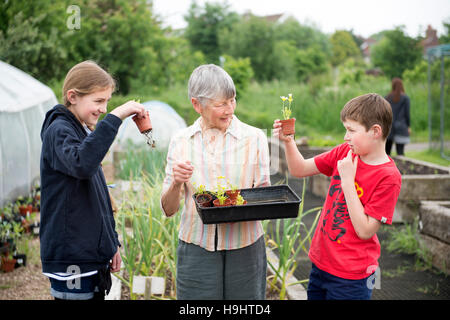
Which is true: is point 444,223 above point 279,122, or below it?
below

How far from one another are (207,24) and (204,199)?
29313 millimetres

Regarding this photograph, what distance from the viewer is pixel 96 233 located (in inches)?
67.2

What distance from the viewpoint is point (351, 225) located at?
180 centimetres

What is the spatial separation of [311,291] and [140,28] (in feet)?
43.7

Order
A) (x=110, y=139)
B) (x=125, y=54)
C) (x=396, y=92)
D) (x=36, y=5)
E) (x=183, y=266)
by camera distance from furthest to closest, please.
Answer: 1. (x=125, y=54)
2. (x=36, y=5)
3. (x=396, y=92)
4. (x=183, y=266)
5. (x=110, y=139)

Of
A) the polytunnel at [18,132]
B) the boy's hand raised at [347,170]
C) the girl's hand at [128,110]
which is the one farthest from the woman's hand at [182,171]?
the polytunnel at [18,132]

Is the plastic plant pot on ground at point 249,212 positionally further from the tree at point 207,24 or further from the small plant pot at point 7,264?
the tree at point 207,24

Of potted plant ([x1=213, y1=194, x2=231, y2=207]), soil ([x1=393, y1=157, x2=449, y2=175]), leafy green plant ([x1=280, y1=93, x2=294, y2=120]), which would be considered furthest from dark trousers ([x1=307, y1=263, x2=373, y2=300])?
soil ([x1=393, y1=157, x2=449, y2=175])

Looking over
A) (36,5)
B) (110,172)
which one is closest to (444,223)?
(110,172)

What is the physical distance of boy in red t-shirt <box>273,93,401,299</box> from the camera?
1.73m

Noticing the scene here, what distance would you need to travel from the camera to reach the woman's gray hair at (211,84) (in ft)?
5.55

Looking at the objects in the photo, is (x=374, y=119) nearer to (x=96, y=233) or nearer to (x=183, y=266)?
(x=183, y=266)

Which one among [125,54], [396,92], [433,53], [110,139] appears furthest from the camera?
[125,54]

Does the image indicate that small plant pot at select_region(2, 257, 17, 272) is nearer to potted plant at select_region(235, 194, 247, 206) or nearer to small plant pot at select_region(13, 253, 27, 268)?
small plant pot at select_region(13, 253, 27, 268)
